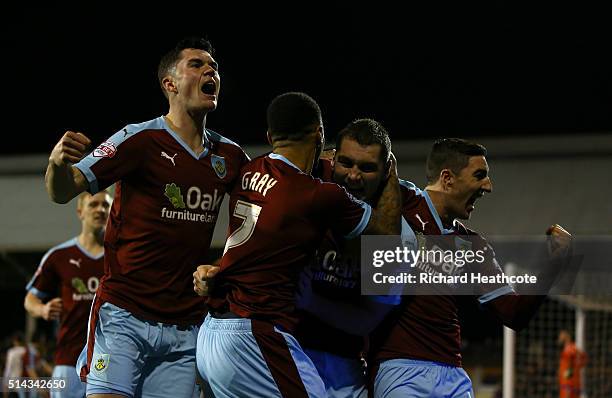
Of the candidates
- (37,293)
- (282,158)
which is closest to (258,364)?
(282,158)

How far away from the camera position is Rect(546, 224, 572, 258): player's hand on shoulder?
13.5 ft

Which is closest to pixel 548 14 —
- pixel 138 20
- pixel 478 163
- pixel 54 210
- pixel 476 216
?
pixel 138 20

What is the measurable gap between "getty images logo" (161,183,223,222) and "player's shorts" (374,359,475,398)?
43.9 inches

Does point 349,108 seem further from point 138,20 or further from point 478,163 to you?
point 478,163

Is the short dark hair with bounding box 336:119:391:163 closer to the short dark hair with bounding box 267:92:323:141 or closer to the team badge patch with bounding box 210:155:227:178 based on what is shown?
the short dark hair with bounding box 267:92:323:141

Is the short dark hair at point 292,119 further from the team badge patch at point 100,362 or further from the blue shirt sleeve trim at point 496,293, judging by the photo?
the blue shirt sleeve trim at point 496,293

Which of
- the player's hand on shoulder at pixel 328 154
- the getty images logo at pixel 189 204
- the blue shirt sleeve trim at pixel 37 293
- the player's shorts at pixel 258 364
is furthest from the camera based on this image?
the blue shirt sleeve trim at pixel 37 293

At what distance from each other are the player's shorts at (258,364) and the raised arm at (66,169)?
0.85m

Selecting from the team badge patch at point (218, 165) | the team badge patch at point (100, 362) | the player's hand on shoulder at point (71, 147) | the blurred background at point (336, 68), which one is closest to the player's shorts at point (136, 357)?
→ the team badge patch at point (100, 362)

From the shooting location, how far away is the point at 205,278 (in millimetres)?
3389

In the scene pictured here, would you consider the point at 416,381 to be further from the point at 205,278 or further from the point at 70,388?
the point at 70,388

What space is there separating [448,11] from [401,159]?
36.6ft

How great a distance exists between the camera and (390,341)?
4152mm

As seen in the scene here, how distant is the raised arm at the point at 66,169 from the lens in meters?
3.25
